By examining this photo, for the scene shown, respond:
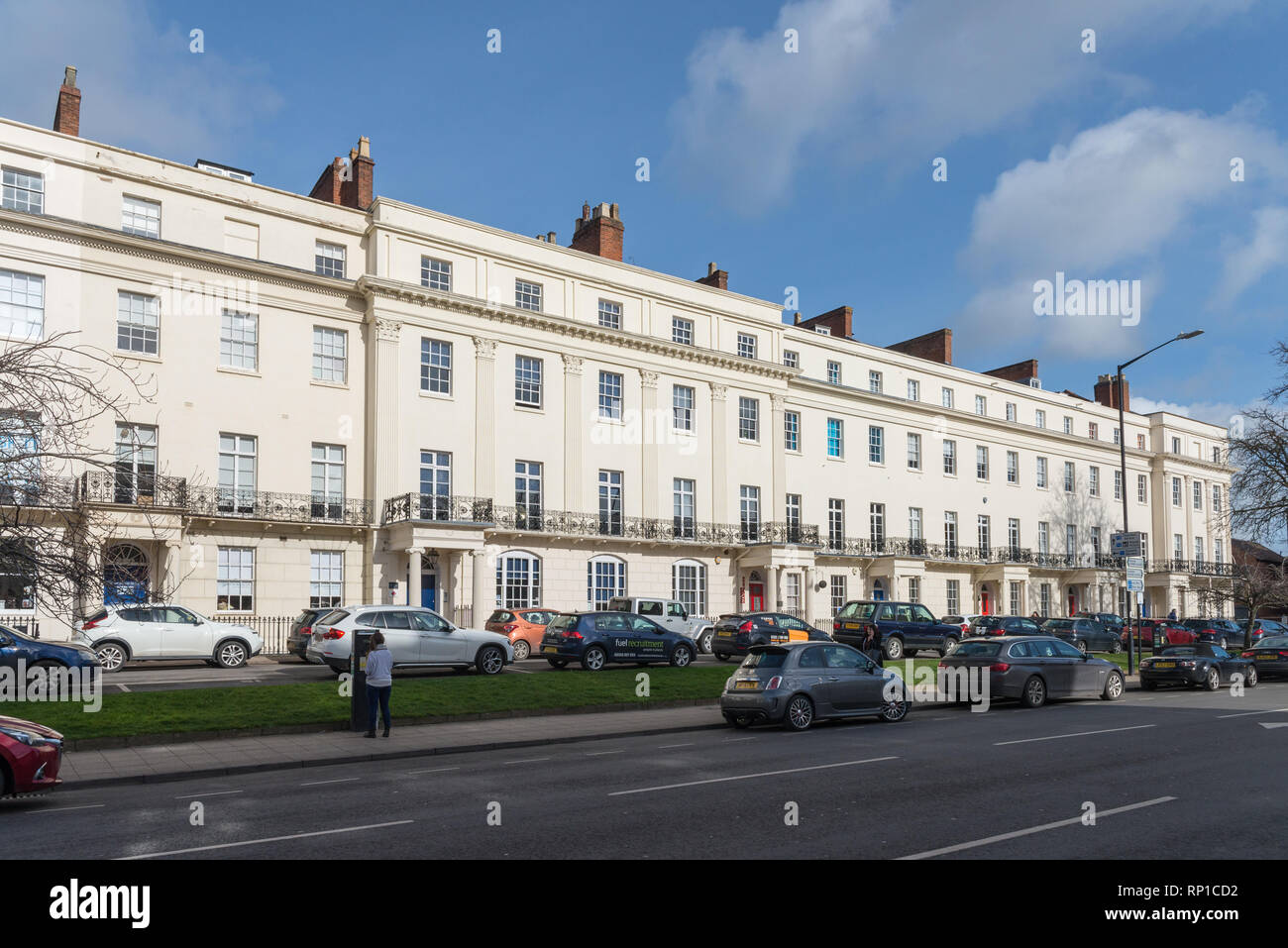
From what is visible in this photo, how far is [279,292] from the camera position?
1348 inches

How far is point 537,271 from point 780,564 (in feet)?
53.2

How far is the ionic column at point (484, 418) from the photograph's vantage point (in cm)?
3750

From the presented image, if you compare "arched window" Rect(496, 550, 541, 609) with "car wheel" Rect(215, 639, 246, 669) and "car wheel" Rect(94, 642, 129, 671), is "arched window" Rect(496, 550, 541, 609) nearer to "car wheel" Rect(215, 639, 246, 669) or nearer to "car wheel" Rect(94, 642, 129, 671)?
"car wheel" Rect(215, 639, 246, 669)

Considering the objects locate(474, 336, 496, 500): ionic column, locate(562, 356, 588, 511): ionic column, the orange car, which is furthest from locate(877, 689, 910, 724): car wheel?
locate(562, 356, 588, 511): ionic column

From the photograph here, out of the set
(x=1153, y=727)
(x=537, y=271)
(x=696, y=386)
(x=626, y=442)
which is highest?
(x=537, y=271)

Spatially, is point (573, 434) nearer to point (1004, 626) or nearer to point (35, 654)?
point (1004, 626)

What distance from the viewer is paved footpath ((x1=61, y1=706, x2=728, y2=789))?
1330 cm

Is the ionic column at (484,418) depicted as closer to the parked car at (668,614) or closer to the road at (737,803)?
the parked car at (668,614)

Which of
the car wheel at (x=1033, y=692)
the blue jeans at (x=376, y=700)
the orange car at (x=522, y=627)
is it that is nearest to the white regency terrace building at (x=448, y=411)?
the orange car at (x=522, y=627)

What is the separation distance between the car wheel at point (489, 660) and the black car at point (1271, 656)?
22524 mm

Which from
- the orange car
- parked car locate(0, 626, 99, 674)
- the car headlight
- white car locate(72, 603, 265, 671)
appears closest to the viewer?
the car headlight

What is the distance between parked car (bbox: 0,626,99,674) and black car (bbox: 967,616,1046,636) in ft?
89.0

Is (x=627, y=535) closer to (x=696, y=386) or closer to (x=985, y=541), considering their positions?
(x=696, y=386)
